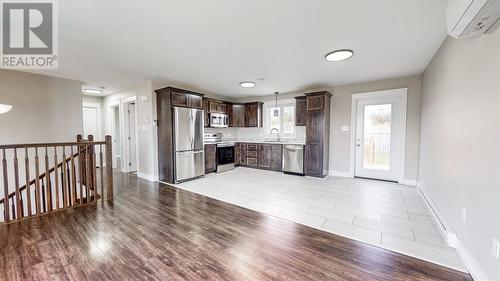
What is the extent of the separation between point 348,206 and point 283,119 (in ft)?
11.5

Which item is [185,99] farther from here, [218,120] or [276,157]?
[276,157]

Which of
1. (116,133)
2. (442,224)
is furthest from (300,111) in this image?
(116,133)

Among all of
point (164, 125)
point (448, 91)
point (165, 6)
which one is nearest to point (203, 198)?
point (164, 125)

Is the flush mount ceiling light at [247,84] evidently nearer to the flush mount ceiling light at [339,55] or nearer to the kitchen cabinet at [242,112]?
the kitchen cabinet at [242,112]

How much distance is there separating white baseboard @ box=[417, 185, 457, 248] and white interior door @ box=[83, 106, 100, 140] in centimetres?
832

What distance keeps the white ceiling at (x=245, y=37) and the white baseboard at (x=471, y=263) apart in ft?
7.44

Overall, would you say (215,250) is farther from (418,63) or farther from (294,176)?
(418,63)

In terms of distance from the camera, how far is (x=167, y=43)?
2.60m

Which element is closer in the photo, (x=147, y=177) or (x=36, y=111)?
(x=36, y=111)

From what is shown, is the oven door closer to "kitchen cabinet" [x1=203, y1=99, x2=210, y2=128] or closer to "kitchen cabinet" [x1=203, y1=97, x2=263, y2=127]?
"kitchen cabinet" [x1=203, y1=99, x2=210, y2=128]

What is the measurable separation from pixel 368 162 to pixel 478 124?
132 inches

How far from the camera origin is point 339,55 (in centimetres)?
293

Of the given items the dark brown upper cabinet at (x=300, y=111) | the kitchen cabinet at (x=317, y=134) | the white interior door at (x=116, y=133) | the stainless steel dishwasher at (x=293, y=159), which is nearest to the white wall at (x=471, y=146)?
the kitchen cabinet at (x=317, y=134)

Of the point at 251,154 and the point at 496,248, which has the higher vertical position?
the point at 251,154
